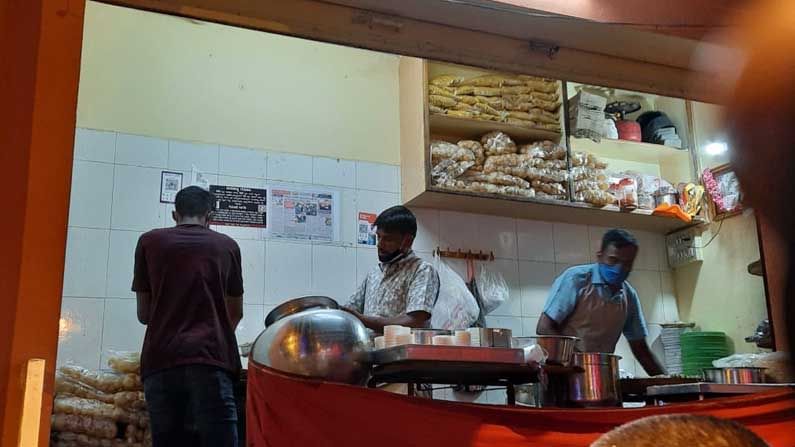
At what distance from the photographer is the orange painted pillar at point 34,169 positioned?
6.23ft

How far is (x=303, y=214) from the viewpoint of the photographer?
4773 mm

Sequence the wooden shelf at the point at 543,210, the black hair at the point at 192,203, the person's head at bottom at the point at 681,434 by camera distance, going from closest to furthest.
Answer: the person's head at bottom at the point at 681,434 → the black hair at the point at 192,203 → the wooden shelf at the point at 543,210

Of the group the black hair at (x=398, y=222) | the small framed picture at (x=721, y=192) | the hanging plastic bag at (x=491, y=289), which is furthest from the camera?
the small framed picture at (x=721, y=192)

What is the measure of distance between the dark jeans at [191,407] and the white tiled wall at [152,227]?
1132 millimetres

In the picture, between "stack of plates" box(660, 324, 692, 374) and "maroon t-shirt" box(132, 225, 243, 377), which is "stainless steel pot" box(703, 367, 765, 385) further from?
"stack of plates" box(660, 324, 692, 374)

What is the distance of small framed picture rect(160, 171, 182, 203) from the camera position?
4504 millimetres

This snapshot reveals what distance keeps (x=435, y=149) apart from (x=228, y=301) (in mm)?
1894

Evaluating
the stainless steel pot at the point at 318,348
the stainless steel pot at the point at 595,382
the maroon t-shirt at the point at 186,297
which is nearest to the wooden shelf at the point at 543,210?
the maroon t-shirt at the point at 186,297

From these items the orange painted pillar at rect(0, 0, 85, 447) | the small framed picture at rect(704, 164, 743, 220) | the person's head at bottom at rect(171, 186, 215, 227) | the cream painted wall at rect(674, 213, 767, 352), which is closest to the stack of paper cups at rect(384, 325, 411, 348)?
the person's head at bottom at rect(171, 186, 215, 227)

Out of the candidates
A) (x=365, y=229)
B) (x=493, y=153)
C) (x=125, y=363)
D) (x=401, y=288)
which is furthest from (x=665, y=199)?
(x=125, y=363)

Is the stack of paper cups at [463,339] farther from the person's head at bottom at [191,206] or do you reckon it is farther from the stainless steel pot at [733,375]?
the person's head at bottom at [191,206]

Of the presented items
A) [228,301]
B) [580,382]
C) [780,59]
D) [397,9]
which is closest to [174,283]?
[228,301]

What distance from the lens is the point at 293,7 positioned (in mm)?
3049

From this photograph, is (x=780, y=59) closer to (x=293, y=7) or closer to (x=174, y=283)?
(x=293, y=7)
